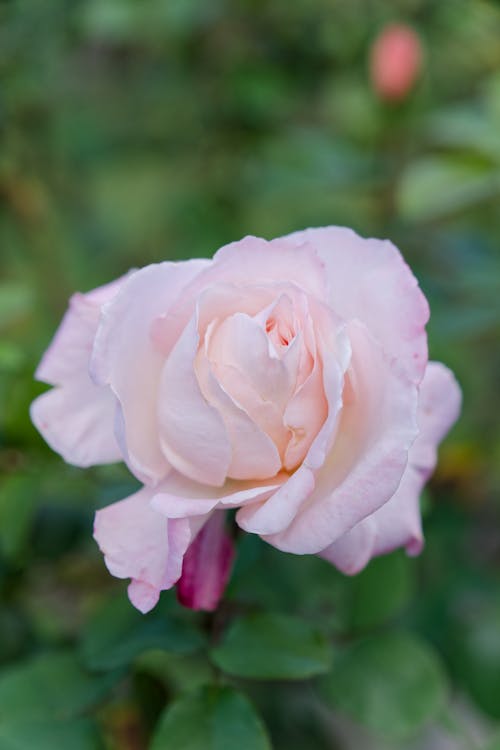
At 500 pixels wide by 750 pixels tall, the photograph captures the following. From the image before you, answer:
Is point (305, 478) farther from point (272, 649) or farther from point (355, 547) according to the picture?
point (272, 649)

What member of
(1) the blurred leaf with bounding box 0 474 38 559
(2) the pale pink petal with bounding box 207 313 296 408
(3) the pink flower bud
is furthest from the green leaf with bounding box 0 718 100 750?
(3) the pink flower bud

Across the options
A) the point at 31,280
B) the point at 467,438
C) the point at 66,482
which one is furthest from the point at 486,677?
the point at 31,280

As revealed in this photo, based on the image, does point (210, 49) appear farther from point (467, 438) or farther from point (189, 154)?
point (467, 438)

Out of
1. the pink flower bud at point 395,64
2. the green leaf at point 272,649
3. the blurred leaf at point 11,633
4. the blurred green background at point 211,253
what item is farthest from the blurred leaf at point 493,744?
the pink flower bud at point 395,64

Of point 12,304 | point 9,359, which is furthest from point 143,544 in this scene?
point 12,304

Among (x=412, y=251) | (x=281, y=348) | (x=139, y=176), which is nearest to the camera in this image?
(x=281, y=348)

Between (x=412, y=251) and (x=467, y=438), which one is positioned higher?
(x=412, y=251)
